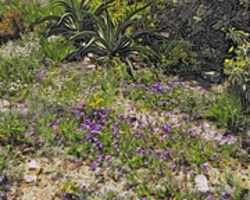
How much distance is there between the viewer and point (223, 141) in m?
6.44

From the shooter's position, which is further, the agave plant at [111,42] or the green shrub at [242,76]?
the agave plant at [111,42]

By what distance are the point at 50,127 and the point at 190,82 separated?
7.62 ft

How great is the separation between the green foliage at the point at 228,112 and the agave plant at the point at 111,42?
1612 mm

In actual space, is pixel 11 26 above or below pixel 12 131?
above

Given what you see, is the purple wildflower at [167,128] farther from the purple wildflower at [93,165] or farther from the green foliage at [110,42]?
the green foliage at [110,42]

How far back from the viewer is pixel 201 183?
5840 millimetres

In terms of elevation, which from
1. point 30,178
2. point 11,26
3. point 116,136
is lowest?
point 30,178

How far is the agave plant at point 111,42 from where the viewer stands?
8164 mm

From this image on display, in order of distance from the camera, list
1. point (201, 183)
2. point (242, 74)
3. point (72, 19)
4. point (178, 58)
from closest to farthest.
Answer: point (201, 183) < point (242, 74) < point (178, 58) < point (72, 19)

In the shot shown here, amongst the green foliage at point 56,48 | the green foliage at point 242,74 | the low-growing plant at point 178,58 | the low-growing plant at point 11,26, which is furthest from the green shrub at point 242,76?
the low-growing plant at point 11,26

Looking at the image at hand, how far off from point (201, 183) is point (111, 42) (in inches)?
123

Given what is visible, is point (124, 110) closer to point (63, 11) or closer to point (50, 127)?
point (50, 127)

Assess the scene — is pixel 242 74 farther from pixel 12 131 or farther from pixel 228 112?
pixel 12 131

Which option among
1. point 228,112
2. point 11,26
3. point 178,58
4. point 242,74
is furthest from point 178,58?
point 11,26
